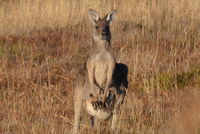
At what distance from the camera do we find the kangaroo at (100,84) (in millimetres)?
6262

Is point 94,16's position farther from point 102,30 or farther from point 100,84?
point 100,84

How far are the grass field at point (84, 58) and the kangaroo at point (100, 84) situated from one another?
151 millimetres

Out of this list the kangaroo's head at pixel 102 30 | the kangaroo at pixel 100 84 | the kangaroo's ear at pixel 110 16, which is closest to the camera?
the kangaroo at pixel 100 84

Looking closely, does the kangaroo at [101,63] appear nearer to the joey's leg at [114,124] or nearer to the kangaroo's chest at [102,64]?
the kangaroo's chest at [102,64]

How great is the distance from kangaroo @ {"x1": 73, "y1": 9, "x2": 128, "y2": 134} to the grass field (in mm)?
151

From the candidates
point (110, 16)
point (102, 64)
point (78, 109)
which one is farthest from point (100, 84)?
point (110, 16)

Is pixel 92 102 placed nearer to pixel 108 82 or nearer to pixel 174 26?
pixel 108 82

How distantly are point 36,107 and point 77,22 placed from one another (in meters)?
6.75

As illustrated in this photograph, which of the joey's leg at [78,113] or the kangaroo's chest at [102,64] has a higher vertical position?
the kangaroo's chest at [102,64]

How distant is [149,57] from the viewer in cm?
1024

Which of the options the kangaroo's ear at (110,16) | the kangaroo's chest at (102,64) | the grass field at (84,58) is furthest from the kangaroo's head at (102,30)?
the grass field at (84,58)

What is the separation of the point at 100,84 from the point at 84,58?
15.3ft

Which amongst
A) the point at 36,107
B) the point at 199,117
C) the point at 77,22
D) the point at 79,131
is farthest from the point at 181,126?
the point at 77,22

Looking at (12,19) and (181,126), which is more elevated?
(181,126)
